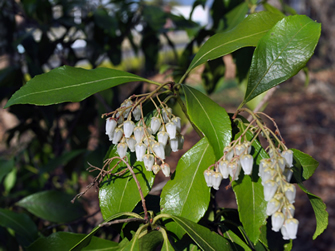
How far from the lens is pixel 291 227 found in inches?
22.9

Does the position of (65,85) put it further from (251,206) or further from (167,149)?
(251,206)

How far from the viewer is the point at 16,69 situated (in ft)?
5.28

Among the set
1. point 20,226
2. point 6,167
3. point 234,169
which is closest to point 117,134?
point 234,169

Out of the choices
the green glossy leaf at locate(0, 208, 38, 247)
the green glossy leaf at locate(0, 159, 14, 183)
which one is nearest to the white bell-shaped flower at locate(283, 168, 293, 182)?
the green glossy leaf at locate(0, 208, 38, 247)

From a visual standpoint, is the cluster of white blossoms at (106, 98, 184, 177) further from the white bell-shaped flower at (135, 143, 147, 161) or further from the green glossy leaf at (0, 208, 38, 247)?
the green glossy leaf at (0, 208, 38, 247)

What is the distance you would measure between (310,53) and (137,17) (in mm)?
1317

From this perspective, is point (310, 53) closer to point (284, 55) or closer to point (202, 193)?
point (284, 55)

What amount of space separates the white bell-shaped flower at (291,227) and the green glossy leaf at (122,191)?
300mm

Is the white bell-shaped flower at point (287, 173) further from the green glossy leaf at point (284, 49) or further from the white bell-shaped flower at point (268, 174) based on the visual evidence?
the green glossy leaf at point (284, 49)

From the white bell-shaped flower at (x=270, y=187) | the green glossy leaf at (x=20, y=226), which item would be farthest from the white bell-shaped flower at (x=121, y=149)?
the green glossy leaf at (x=20, y=226)

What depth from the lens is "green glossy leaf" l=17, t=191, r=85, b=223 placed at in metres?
1.27

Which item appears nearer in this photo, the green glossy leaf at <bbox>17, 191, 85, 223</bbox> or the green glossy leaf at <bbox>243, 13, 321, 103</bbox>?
the green glossy leaf at <bbox>243, 13, 321, 103</bbox>

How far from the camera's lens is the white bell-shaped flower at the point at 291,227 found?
0.58 m

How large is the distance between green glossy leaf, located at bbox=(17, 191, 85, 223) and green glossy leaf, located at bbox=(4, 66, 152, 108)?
0.75 meters
